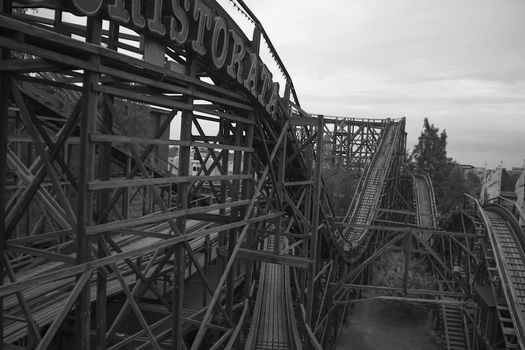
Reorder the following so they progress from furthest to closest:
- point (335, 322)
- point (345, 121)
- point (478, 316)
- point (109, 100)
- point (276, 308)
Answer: point (345, 121)
point (335, 322)
point (478, 316)
point (276, 308)
point (109, 100)

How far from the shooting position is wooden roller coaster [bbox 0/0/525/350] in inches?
166

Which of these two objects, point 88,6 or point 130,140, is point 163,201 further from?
point 88,6

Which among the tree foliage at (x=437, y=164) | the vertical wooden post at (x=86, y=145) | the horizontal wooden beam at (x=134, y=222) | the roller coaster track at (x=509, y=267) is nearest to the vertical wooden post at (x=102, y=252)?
the horizontal wooden beam at (x=134, y=222)

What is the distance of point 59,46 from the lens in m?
4.07

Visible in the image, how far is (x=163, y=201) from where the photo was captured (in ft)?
24.6

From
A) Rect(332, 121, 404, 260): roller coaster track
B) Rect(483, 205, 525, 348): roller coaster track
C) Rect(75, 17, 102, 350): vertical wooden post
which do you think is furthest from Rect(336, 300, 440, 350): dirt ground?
Rect(75, 17, 102, 350): vertical wooden post

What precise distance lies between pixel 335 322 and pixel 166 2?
44.2ft

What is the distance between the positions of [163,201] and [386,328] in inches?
537

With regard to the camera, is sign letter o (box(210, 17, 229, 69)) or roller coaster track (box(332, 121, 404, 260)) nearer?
sign letter o (box(210, 17, 229, 69))

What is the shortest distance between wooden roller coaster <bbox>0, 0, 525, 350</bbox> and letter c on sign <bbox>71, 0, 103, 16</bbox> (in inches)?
0.5

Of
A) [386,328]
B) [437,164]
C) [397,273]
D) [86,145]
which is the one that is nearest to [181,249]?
[86,145]

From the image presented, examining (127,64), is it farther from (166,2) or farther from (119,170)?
(119,170)

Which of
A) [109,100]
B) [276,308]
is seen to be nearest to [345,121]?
[276,308]

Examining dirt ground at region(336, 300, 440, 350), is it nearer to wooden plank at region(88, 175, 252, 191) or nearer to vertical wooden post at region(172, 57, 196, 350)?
vertical wooden post at region(172, 57, 196, 350)
